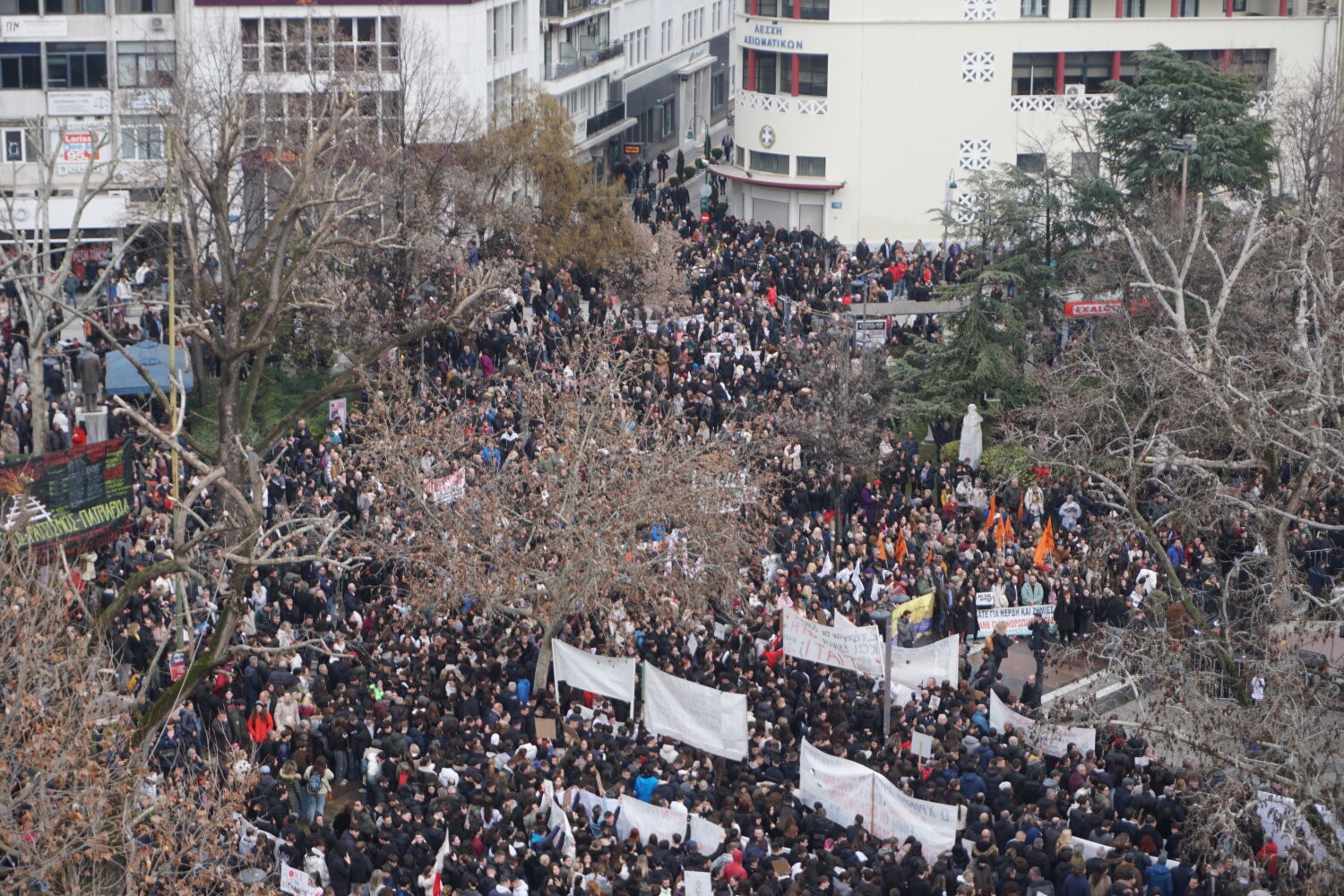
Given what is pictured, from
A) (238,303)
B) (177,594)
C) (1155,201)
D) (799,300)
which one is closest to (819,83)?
(799,300)

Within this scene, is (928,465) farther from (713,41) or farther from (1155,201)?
(713,41)

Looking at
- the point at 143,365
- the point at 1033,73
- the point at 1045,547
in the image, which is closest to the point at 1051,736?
the point at 1045,547

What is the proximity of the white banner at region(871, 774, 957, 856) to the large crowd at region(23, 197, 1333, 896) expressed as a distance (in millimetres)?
204

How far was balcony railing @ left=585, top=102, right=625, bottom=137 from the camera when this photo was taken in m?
73.8

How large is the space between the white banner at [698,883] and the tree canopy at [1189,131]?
2938 centimetres

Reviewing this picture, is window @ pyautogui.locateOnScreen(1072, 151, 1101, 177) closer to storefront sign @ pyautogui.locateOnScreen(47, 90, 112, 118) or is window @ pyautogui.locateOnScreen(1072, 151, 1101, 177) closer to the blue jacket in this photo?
storefront sign @ pyautogui.locateOnScreen(47, 90, 112, 118)

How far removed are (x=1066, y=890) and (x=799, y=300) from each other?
3152 cm

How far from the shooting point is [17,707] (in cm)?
2238

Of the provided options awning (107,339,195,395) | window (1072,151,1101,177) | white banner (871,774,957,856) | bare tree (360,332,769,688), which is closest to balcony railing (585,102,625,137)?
window (1072,151,1101,177)

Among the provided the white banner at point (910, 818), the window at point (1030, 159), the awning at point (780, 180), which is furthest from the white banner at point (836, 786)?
the awning at point (780, 180)

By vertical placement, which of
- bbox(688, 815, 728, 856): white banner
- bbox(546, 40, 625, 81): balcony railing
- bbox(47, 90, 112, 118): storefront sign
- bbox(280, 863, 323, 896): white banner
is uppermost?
bbox(546, 40, 625, 81): balcony railing

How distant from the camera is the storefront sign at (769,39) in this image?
6750 cm

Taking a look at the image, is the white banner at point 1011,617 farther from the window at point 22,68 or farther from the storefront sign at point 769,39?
the window at point 22,68

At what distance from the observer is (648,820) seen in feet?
87.7
